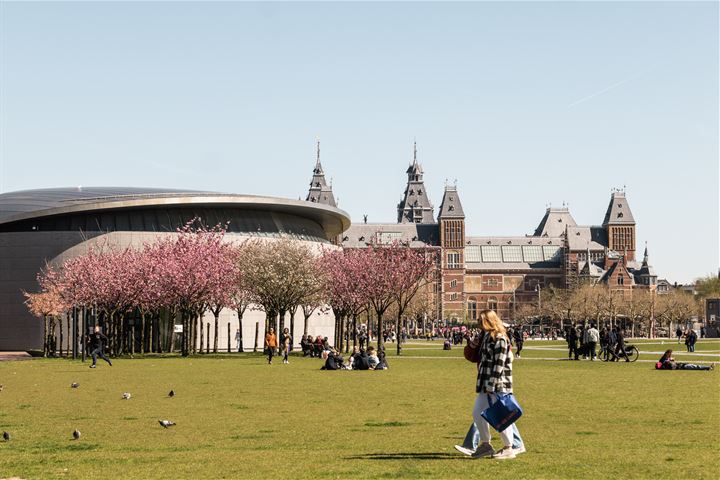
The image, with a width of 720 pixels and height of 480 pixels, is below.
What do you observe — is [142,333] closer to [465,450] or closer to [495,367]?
[465,450]

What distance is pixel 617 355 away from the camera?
48.6 m

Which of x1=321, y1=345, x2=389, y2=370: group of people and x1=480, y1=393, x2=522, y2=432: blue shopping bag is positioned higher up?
x1=480, y1=393, x2=522, y2=432: blue shopping bag

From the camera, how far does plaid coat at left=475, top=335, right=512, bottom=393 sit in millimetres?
14898

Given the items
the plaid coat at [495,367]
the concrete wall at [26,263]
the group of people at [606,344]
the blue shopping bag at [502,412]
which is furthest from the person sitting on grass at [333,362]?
the concrete wall at [26,263]

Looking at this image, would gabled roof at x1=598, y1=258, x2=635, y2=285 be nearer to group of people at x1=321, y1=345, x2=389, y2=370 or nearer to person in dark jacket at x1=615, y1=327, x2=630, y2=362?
person in dark jacket at x1=615, y1=327, x2=630, y2=362

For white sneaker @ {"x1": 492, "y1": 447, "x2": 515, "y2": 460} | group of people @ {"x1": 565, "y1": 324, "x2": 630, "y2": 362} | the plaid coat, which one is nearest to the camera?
the plaid coat

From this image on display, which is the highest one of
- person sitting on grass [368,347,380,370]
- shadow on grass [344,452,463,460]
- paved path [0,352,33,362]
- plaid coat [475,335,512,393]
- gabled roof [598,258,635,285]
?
gabled roof [598,258,635,285]

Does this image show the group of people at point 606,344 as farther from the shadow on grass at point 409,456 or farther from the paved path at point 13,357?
the shadow on grass at point 409,456

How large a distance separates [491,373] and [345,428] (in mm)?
5070

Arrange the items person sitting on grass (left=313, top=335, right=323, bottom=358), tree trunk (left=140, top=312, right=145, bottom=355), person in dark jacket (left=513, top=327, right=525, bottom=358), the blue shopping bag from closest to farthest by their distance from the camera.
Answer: the blue shopping bag
person in dark jacket (left=513, top=327, right=525, bottom=358)
person sitting on grass (left=313, top=335, right=323, bottom=358)
tree trunk (left=140, top=312, right=145, bottom=355)

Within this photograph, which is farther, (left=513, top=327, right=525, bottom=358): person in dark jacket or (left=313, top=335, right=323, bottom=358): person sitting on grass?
(left=313, top=335, right=323, bottom=358): person sitting on grass

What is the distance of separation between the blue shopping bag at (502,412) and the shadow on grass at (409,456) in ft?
2.99

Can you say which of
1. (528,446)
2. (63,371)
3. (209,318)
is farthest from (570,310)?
(528,446)

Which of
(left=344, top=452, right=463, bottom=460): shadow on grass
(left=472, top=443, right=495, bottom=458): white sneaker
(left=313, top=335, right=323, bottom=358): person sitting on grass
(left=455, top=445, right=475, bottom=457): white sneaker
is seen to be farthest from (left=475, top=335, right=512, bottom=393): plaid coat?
(left=313, top=335, right=323, bottom=358): person sitting on grass
